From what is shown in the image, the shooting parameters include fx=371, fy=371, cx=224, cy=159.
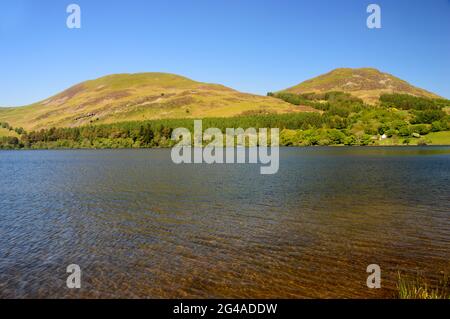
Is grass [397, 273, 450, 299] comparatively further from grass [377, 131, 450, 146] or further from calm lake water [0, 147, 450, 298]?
grass [377, 131, 450, 146]

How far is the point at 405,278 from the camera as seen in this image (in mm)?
16406

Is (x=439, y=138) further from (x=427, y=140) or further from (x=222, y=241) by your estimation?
(x=222, y=241)

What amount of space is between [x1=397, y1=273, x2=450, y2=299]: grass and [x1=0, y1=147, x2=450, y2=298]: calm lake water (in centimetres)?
64

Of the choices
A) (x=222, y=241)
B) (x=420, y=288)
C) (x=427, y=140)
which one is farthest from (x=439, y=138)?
(x=420, y=288)

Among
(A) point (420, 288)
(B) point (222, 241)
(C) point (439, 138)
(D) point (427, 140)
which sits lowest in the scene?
(B) point (222, 241)

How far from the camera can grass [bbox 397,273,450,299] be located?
13.9 metres

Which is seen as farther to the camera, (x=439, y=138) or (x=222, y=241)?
(x=439, y=138)

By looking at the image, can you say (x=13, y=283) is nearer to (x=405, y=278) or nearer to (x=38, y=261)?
(x=38, y=261)

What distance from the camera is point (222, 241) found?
2239 centimetres

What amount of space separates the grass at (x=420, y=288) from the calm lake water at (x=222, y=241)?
637 mm

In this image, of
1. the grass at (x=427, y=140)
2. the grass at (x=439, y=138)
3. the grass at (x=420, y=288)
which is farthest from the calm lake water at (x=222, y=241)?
the grass at (x=439, y=138)

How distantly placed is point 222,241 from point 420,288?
11.4 metres

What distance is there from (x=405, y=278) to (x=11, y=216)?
2893 centimetres
